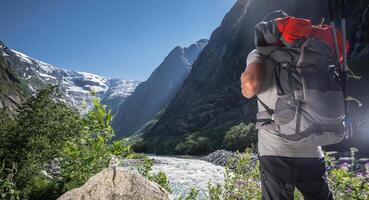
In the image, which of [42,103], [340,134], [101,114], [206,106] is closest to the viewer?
[340,134]

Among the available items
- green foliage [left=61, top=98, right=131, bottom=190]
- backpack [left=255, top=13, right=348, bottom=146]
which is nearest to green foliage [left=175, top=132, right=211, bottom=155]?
green foliage [left=61, top=98, right=131, bottom=190]

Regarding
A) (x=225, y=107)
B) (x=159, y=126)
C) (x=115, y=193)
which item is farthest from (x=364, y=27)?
(x=159, y=126)

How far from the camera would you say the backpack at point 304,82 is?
309 centimetres

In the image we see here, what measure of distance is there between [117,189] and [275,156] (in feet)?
7.34

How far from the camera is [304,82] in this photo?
309 cm

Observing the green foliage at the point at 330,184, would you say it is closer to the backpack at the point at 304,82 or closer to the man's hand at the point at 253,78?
the backpack at the point at 304,82

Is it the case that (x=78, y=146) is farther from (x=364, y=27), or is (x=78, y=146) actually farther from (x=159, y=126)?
(x=159, y=126)

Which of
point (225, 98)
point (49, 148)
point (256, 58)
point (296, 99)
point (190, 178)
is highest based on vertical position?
point (225, 98)

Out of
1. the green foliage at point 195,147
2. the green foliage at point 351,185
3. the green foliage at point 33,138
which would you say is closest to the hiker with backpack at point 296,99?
the green foliage at point 351,185

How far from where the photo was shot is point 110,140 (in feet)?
19.1

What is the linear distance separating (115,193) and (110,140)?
1260mm

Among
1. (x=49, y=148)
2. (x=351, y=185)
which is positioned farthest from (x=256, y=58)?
(x=49, y=148)

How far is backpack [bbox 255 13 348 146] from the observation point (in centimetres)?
309

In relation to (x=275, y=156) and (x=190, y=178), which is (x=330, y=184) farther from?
(x=190, y=178)
